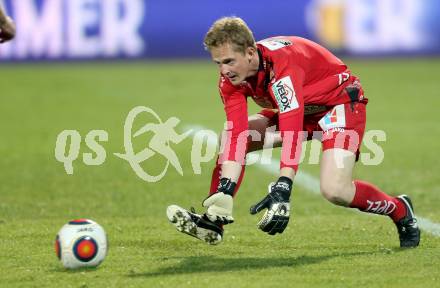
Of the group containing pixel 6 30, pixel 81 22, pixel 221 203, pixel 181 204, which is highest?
pixel 6 30

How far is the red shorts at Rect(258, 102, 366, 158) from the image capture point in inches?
292

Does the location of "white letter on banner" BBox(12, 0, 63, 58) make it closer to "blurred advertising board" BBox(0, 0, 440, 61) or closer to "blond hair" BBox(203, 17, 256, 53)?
"blurred advertising board" BBox(0, 0, 440, 61)

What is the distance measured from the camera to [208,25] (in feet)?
83.9

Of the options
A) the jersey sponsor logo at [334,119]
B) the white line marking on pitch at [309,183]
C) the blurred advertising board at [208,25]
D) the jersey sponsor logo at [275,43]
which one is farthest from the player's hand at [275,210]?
the blurred advertising board at [208,25]

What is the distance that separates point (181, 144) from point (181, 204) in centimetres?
456

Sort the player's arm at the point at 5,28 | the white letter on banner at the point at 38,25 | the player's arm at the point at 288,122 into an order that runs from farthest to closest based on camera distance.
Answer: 1. the white letter on banner at the point at 38,25
2. the player's arm at the point at 5,28
3. the player's arm at the point at 288,122

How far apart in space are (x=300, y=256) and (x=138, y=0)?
18.7 metres

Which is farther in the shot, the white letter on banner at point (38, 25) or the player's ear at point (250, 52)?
the white letter on banner at point (38, 25)

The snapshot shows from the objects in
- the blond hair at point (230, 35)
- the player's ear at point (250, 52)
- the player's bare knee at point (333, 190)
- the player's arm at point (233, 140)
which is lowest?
the player's bare knee at point (333, 190)

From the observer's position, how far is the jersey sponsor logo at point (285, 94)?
694 centimetres

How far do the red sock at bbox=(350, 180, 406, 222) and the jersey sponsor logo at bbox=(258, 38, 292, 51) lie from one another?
1.09m

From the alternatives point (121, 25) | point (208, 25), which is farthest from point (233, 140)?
point (208, 25)

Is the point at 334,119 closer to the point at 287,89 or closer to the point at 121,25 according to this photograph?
the point at 287,89

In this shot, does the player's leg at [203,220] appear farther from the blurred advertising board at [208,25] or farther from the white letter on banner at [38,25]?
the white letter on banner at [38,25]
